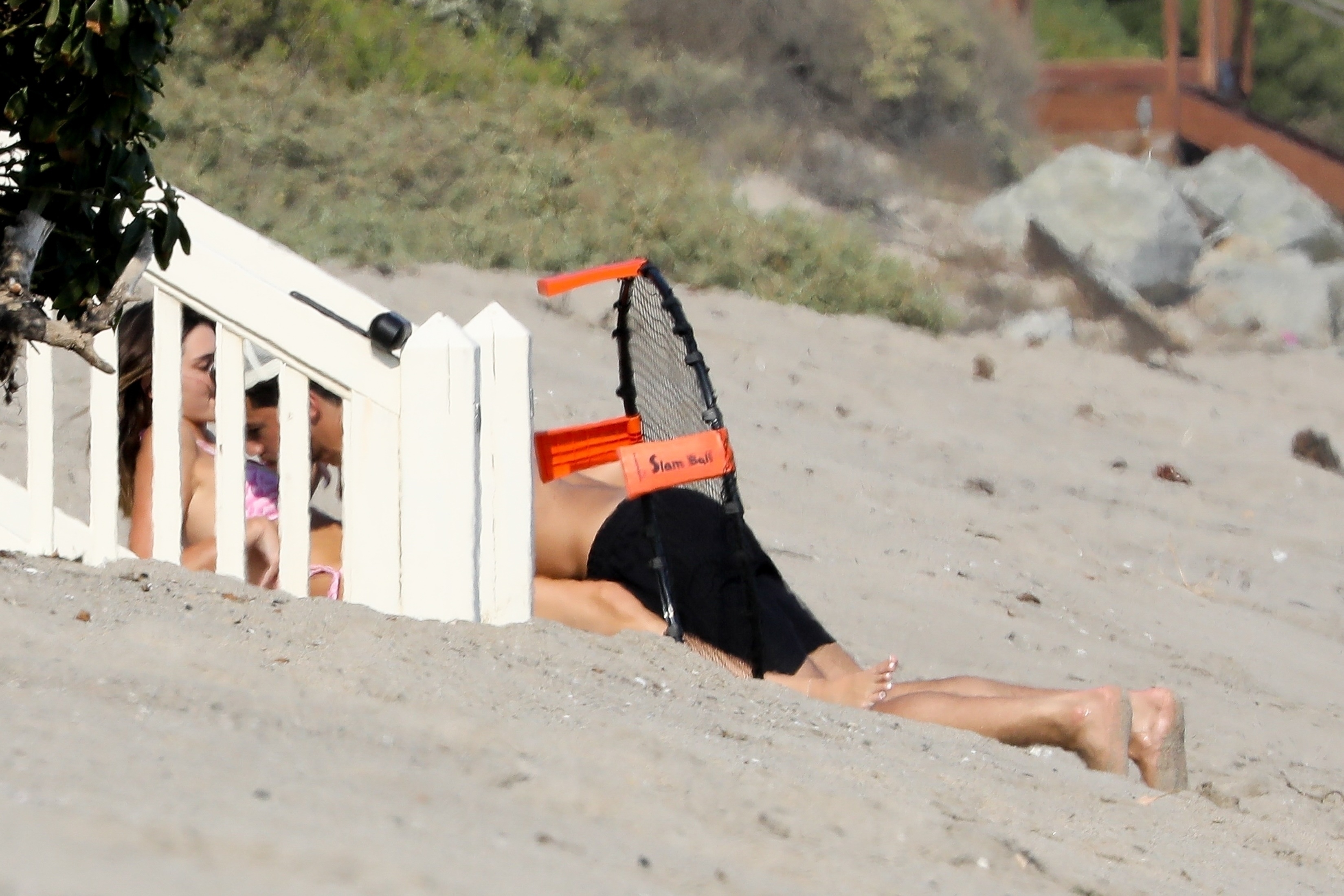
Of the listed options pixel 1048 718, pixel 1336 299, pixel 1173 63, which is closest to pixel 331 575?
pixel 1048 718

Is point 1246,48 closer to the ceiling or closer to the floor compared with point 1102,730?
closer to the ceiling

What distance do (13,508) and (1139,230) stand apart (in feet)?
36.1

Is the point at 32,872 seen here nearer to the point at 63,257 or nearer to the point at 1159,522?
the point at 63,257

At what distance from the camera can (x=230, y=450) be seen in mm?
3059

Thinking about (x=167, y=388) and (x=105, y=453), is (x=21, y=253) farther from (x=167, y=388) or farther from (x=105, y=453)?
(x=105, y=453)

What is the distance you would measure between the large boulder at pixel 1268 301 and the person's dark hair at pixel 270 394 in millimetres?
9546

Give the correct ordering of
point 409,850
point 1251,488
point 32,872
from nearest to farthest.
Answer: point 32,872, point 409,850, point 1251,488

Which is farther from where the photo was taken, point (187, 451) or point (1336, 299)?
point (1336, 299)

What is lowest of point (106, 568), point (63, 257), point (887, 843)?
point (887, 843)

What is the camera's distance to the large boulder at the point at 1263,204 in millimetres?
14133

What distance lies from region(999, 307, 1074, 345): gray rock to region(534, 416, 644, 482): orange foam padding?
6.77 metres

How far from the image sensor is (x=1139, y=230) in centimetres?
1287

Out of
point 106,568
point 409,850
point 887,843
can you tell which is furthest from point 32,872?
point 106,568

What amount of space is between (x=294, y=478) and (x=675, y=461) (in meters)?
0.80
